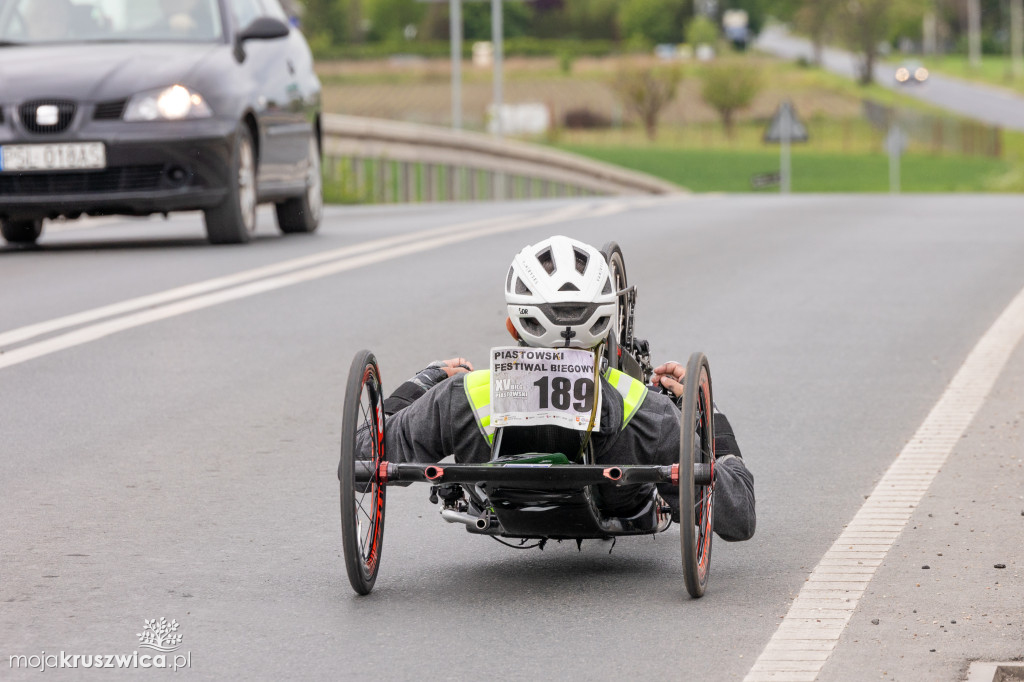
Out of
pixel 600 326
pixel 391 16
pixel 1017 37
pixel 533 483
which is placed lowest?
pixel 1017 37

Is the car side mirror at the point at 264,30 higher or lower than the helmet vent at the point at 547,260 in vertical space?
higher

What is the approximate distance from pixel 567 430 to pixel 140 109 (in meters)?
8.90

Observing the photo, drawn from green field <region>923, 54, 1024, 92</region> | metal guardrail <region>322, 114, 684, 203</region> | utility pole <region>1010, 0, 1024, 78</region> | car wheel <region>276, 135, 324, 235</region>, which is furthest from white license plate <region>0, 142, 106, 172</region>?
utility pole <region>1010, 0, 1024, 78</region>

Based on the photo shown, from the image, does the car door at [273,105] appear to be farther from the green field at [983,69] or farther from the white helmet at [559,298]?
the green field at [983,69]

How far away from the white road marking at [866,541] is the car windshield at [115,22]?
6.94 m

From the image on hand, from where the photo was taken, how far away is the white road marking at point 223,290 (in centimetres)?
1037

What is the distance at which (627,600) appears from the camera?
18.2ft

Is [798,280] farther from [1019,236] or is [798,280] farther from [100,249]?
[100,249]

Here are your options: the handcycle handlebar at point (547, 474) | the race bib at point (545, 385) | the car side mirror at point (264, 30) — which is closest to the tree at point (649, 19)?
the car side mirror at point (264, 30)

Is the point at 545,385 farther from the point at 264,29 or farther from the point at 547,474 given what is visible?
the point at 264,29

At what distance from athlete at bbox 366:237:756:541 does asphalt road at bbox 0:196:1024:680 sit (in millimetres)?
279

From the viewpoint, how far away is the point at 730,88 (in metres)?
104

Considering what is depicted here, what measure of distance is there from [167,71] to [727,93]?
9201 centimetres

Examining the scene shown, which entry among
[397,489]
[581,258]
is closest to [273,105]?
[397,489]
